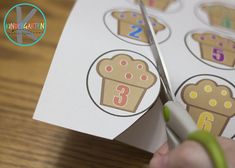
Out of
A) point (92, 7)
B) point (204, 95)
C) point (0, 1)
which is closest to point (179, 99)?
point (204, 95)

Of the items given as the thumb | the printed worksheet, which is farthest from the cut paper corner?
the thumb

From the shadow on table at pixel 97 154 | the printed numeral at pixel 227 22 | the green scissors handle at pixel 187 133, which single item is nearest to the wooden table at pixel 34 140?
the shadow on table at pixel 97 154

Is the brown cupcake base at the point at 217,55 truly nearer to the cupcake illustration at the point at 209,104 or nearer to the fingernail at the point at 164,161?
the cupcake illustration at the point at 209,104

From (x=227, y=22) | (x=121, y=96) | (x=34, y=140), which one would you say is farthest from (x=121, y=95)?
(x=227, y=22)

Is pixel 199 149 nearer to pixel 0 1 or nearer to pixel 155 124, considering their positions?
pixel 155 124

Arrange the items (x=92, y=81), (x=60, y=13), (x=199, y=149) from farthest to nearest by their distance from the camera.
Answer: (x=60, y=13) → (x=92, y=81) → (x=199, y=149)

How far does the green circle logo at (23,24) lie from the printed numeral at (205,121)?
8.0 inches

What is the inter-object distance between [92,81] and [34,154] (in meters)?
0.10

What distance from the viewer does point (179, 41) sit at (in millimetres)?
390

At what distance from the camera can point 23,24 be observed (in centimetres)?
39

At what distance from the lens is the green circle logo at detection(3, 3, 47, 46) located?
39cm

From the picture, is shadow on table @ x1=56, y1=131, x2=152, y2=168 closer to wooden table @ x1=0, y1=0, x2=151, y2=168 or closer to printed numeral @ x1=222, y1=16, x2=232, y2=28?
wooden table @ x1=0, y1=0, x2=151, y2=168

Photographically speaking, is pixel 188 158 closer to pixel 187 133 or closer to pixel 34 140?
pixel 187 133

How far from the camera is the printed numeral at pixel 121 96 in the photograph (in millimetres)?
328
